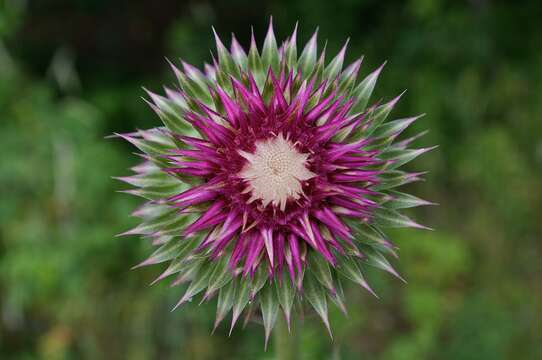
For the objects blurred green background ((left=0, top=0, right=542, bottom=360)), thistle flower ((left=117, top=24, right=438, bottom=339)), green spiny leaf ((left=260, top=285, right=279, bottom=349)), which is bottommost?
green spiny leaf ((left=260, top=285, right=279, bottom=349))

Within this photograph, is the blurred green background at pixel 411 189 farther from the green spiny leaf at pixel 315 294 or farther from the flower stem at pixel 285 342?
the green spiny leaf at pixel 315 294

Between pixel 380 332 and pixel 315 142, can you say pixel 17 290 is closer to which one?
pixel 380 332

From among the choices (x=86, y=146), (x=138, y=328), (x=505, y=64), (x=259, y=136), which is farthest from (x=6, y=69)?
(x=505, y=64)

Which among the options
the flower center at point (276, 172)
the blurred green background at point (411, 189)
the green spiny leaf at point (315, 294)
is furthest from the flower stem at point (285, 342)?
the blurred green background at point (411, 189)

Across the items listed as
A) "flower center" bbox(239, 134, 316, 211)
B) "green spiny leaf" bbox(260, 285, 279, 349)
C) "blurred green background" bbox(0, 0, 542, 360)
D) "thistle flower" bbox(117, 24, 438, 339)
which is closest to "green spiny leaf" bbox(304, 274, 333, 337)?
"thistle flower" bbox(117, 24, 438, 339)

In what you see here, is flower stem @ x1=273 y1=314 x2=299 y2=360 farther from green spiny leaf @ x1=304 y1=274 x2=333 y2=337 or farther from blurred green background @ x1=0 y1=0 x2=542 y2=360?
blurred green background @ x1=0 y1=0 x2=542 y2=360

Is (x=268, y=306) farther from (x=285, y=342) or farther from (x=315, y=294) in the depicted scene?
(x=285, y=342)
